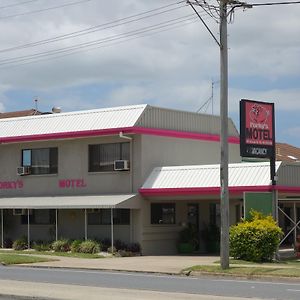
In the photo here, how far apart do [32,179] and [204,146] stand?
8.96 metres

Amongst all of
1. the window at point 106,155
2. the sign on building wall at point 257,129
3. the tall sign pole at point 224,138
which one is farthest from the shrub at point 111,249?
the tall sign pole at point 224,138

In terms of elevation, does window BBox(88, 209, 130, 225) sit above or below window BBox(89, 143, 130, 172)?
below

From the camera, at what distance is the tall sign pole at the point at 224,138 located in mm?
23062

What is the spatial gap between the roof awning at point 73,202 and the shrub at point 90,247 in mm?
1675

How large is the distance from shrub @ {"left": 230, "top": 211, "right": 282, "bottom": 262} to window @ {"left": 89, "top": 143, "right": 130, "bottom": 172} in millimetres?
8421

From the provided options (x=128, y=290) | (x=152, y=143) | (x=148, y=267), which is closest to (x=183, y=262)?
(x=148, y=267)

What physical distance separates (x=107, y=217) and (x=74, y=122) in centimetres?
502

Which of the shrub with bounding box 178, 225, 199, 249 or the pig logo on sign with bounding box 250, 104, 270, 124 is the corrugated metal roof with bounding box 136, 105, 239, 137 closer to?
the shrub with bounding box 178, 225, 199, 249

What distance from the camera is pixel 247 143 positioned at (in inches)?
1053

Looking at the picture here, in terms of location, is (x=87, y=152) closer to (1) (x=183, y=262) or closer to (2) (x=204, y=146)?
(2) (x=204, y=146)

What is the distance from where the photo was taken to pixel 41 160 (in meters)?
36.5

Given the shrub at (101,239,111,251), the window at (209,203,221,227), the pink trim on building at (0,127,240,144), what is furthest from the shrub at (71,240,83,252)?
the window at (209,203,221,227)

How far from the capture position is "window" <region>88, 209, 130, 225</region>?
108 feet

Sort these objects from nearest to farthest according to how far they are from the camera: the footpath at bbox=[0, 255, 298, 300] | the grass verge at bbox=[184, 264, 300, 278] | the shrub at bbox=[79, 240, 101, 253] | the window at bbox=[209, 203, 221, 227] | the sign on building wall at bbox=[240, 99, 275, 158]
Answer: the footpath at bbox=[0, 255, 298, 300] → the grass verge at bbox=[184, 264, 300, 278] → the sign on building wall at bbox=[240, 99, 275, 158] → the shrub at bbox=[79, 240, 101, 253] → the window at bbox=[209, 203, 221, 227]
